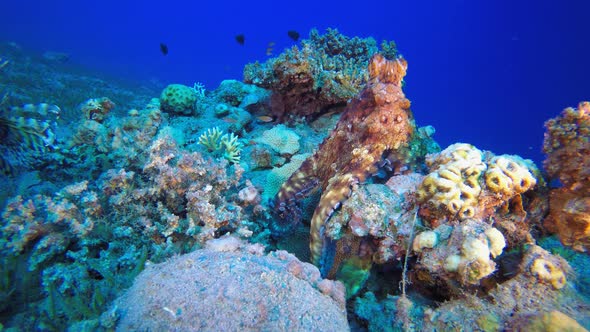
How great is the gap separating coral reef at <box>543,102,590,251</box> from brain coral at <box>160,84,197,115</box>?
21.5ft

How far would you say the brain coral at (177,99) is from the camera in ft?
21.2

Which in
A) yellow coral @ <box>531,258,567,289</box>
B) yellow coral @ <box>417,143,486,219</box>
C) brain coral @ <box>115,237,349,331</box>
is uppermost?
yellow coral @ <box>417,143,486,219</box>

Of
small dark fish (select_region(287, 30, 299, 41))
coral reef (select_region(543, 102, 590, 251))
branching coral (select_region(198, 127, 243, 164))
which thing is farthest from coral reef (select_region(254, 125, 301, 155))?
small dark fish (select_region(287, 30, 299, 41))

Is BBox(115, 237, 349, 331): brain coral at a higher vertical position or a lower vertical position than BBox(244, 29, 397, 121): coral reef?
lower

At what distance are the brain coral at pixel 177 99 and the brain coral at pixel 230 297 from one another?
5.00 m

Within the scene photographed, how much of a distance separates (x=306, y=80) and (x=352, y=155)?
8.24ft

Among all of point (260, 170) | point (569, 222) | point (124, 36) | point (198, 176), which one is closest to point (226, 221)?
point (198, 176)

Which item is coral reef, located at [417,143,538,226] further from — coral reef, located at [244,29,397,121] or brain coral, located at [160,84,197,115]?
brain coral, located at [160,84,197,115]

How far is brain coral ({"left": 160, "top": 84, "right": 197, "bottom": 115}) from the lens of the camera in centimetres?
648

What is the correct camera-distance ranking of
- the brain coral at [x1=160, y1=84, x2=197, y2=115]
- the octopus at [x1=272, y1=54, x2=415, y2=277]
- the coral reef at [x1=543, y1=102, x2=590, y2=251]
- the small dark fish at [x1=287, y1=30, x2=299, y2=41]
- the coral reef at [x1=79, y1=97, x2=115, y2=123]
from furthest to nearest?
the small dark fish at [x1=287, y1=30, x2=299, y2=41]
the brain coral at [x1=160, y1=84, x2=197, y2=115]
the coral reef at [x1=79, y1=97, x2=115, y2=123]
the octopus at [x1=272, y1=54, x2=415, y2=277]
the coral reef at [x1=543, y1=102, x2=590, y2=251]

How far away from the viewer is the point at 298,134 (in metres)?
5.96

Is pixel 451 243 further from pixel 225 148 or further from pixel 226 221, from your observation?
pixel 225 148

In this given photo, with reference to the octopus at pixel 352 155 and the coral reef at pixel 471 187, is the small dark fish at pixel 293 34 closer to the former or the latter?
the octopus at pixel 352 155

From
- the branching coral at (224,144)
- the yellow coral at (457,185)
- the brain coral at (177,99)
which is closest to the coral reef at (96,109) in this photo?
the brain coral at (177,99)
